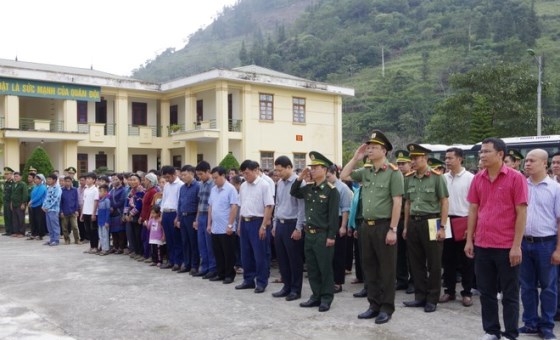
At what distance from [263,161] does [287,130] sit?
2291 mm

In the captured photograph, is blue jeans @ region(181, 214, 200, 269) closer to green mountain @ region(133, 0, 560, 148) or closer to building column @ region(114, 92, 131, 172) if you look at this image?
building column @ region(114, 92, 131, 172)

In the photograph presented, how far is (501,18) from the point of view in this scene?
237ft

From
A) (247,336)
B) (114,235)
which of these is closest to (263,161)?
(114,235)

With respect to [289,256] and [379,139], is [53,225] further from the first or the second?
[379,139]

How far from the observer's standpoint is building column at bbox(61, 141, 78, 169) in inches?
1030

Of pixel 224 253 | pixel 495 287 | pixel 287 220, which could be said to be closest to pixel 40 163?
pixel 224 253

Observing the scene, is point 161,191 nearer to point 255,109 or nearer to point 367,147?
point 367,147

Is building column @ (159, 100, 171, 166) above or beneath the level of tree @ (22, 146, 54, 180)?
above

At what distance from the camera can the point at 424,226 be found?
5.96 meters

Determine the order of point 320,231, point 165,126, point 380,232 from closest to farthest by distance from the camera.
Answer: point 380,232, point 320,231, point 165,126

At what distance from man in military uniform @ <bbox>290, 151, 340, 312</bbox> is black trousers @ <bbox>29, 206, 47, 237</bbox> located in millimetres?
9469

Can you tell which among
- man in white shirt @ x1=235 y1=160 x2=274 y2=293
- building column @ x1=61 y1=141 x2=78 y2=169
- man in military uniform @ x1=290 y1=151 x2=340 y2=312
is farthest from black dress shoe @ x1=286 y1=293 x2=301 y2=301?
building column @ x1=61 y1=141 x2=78 y2=169

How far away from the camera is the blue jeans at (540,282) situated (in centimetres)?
486

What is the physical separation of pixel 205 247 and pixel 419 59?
75198 millimetres
